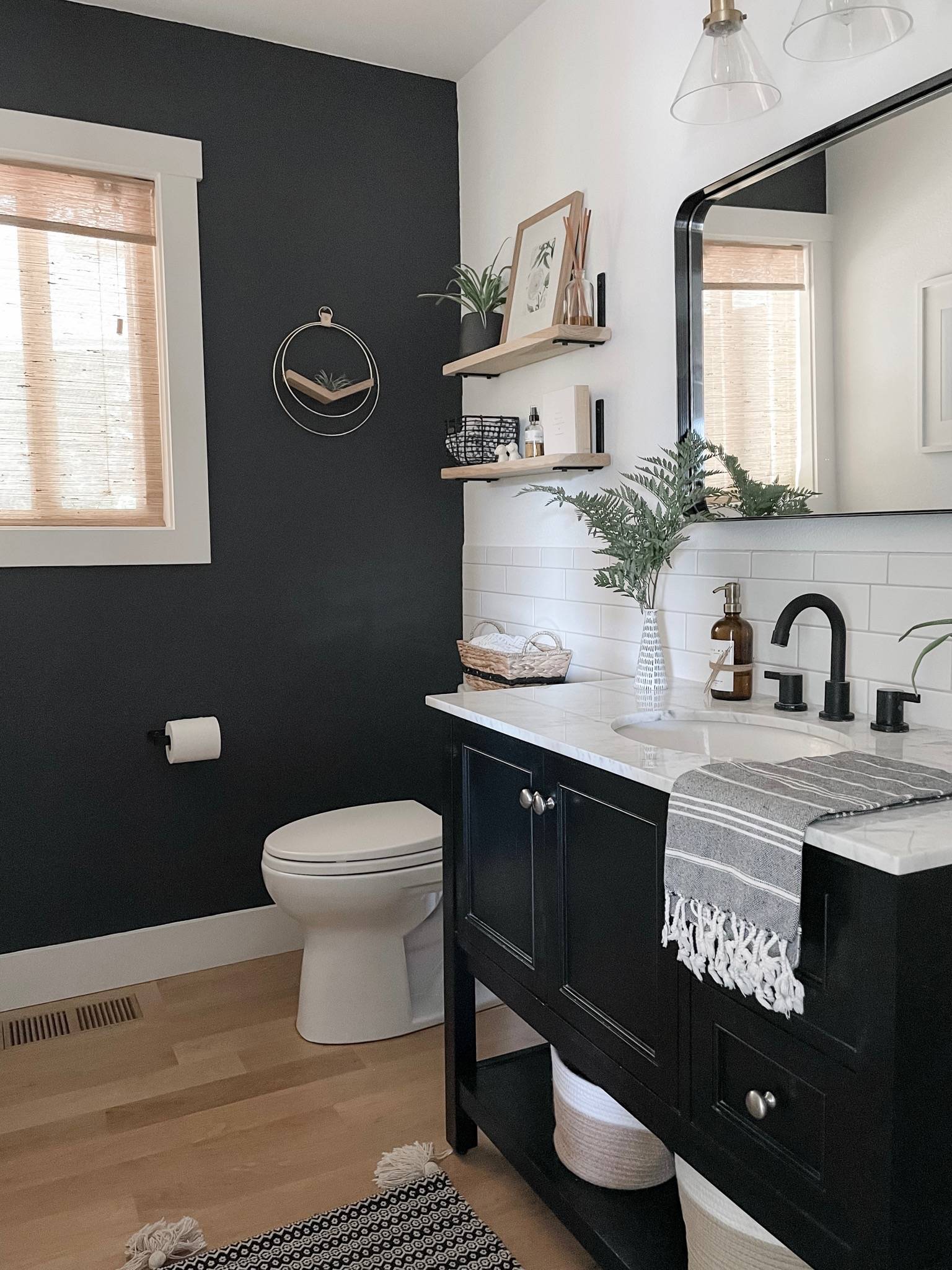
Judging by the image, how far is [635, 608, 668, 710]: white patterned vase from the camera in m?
2.05

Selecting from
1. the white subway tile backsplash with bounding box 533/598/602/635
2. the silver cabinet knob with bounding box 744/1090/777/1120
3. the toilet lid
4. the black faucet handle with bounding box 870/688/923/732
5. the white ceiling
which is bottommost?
the toilet lid

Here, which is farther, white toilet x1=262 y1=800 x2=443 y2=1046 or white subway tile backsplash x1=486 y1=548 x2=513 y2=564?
white subway tile backsplash x1=486 y1=548 x2=513 y2=564

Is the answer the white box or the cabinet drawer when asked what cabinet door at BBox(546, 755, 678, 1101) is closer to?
the cabinet drawer

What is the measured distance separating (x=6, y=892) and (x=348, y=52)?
Answer: 251 cm

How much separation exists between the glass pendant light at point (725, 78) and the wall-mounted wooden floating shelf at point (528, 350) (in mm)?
675

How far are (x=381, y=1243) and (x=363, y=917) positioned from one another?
0.76m

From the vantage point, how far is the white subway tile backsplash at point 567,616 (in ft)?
8.52

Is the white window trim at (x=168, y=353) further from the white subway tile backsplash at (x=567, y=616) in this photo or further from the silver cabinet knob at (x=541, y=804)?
the silver cabinet knob at (x=541, y=804)

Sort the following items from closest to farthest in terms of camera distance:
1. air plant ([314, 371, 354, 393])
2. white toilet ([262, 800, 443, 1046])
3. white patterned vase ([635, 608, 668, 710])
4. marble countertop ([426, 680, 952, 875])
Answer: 1. marble countertop ([426, 680, 952, 875])
2. white patterned vase ([635, 608, 668, 710])
3. white toilet ([262, 800, 443, 1046])
4. air plant ([314, 371, 354, 393])

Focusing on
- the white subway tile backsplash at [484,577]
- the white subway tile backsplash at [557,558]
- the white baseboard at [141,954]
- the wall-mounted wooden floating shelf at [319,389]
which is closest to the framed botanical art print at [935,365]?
the white subway tile backsplash at [557,558]

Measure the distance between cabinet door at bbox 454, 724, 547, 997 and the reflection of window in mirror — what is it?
731 millimetres

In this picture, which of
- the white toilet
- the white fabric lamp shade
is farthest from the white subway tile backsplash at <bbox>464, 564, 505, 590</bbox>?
the white fabric lamp shade

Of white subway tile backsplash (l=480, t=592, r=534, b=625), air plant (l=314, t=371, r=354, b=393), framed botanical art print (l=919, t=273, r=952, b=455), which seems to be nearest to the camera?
framed botanical art print (l=919, t=273, r=952, b=455)

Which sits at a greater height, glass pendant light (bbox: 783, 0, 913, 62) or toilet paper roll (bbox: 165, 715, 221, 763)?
glass pendant light (bbox: 783, 0, 913, 62)
